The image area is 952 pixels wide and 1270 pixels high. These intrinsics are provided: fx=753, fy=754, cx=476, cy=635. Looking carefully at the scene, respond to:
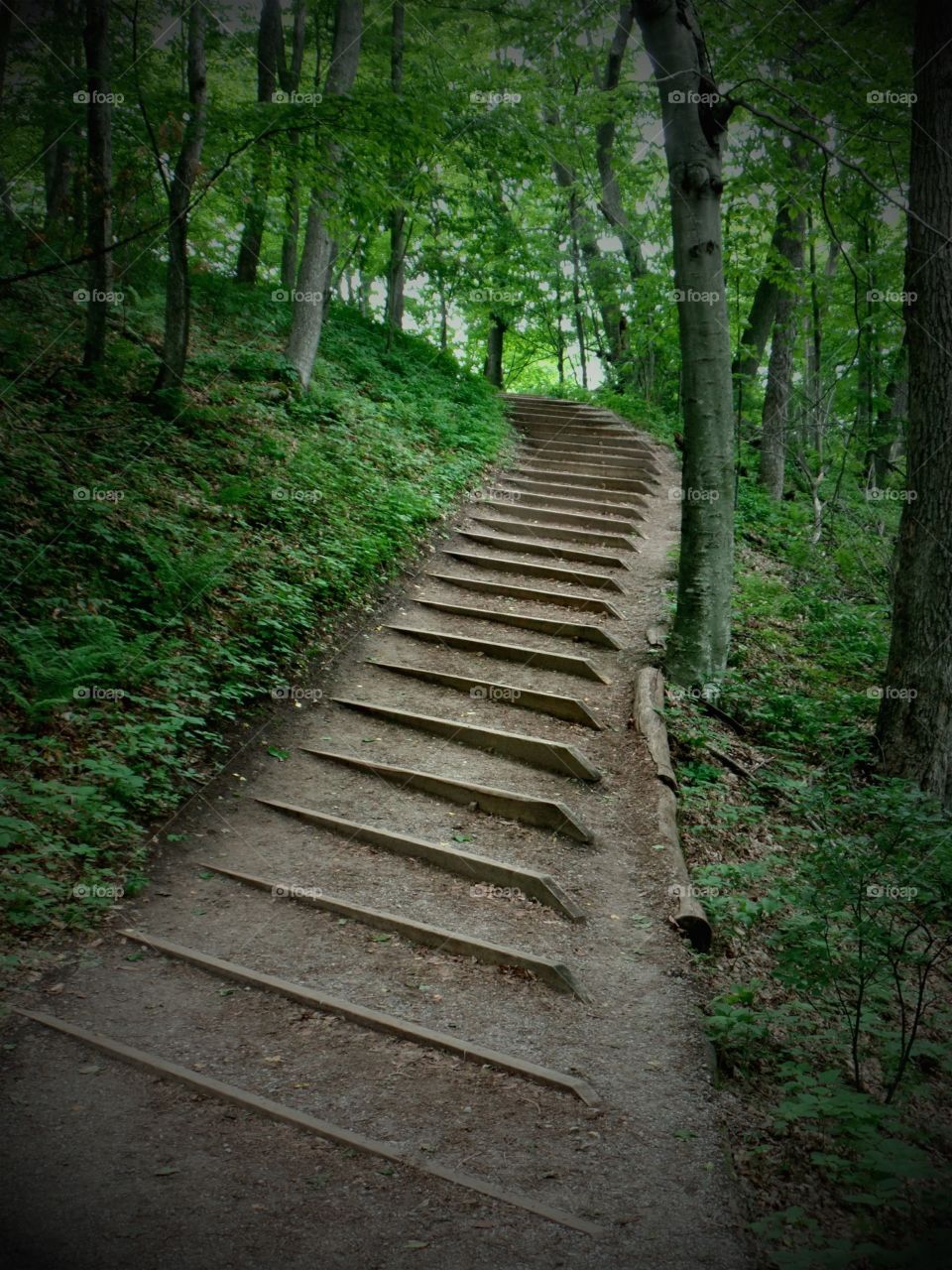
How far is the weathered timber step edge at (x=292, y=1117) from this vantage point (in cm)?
298

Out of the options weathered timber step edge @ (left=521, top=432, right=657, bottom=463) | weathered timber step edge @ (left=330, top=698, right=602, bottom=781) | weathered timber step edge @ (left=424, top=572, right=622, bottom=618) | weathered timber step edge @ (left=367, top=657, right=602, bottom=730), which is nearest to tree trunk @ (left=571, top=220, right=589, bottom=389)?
weathered timber step edge @ (left=521, top=432, right=657, bottom=463)

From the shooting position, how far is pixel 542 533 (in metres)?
11.2

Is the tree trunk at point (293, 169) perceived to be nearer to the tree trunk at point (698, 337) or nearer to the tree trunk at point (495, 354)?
the tree trunk at point (698, 337)

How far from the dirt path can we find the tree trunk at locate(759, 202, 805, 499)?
29.3ft

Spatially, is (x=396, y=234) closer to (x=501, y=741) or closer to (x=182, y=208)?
(x=182, y=208)

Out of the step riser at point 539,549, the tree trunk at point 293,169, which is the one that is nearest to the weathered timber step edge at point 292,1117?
the step riser at point 539,549

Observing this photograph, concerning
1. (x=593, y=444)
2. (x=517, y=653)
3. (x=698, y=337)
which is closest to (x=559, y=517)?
(x=593, y=444)

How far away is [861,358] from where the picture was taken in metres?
14.5

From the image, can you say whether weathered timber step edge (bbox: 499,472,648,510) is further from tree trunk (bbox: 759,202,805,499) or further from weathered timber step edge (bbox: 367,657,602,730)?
weathered timber step edge (bbox: 367,657,602,730)

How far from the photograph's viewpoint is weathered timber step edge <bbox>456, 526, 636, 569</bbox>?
1034 centimetres

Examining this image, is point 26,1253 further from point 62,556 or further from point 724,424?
point 724,424

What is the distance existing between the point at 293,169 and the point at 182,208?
133cm

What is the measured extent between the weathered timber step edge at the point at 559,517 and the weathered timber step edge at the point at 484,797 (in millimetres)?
6260

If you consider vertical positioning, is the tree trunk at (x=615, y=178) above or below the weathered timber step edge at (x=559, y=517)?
above
